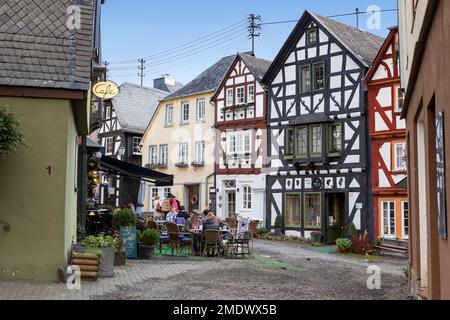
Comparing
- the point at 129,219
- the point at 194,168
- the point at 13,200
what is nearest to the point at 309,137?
the point at 194,168

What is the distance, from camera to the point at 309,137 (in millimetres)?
24219

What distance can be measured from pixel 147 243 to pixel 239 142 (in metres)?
14.5

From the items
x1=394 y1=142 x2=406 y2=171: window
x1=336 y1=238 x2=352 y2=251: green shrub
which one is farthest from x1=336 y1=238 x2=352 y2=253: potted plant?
x1=394 y1=142 x2=406 y2=171: window

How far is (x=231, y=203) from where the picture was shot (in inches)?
1126

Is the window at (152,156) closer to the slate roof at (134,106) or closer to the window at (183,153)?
the window at (183,153)

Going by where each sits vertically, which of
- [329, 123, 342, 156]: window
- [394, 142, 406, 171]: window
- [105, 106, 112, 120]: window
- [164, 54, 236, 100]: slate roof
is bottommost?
[394, 142, 406, 171]: window

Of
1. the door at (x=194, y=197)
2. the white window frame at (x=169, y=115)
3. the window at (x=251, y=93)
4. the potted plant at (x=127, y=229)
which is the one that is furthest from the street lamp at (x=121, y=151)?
the potted plant at (x=127, y=229)

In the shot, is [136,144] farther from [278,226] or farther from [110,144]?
[278,226]

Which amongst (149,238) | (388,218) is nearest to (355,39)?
(388,218)

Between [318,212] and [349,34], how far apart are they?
26.4 feet

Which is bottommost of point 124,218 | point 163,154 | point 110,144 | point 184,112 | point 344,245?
point 344,245

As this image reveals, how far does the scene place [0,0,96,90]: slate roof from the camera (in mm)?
9453

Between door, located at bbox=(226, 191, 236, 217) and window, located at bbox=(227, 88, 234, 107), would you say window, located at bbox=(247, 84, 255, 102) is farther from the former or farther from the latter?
door, located at bbox=(226, 191, 236, 217)

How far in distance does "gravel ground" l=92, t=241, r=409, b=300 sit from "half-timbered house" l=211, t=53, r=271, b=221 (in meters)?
12.3
